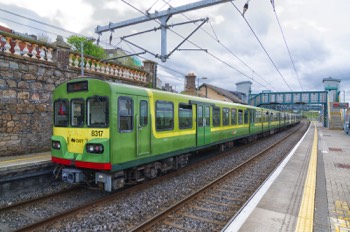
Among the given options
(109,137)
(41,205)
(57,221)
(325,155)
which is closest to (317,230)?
(109,137)

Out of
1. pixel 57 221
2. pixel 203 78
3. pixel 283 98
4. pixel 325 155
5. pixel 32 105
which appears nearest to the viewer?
pixel 57 221

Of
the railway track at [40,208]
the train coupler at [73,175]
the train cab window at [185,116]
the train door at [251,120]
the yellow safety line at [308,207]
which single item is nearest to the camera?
the yellow safety line at [308,207]

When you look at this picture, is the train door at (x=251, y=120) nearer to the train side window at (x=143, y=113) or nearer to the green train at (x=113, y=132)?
the green train at (x=113, y=132)

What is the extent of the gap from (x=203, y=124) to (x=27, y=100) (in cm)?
699

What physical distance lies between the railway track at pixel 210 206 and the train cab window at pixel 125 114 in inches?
86.3

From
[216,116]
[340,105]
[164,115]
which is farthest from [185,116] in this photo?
[340,105]

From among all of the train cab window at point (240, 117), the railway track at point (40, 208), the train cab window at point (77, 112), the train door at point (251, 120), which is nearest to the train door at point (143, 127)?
the train cab window at point (77, 112)

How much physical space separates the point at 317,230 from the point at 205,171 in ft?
16.9

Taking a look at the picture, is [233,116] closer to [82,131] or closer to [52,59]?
[52,59]

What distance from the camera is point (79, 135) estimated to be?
21.0ft

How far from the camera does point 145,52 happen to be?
10.8 m

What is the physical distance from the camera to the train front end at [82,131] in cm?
597

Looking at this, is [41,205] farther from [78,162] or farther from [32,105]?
[32,105]

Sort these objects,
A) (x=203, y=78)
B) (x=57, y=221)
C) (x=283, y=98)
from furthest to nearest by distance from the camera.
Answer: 1. (x=283, y=98)
2. (x=203, y=78)
3. (x=57, y=221)
